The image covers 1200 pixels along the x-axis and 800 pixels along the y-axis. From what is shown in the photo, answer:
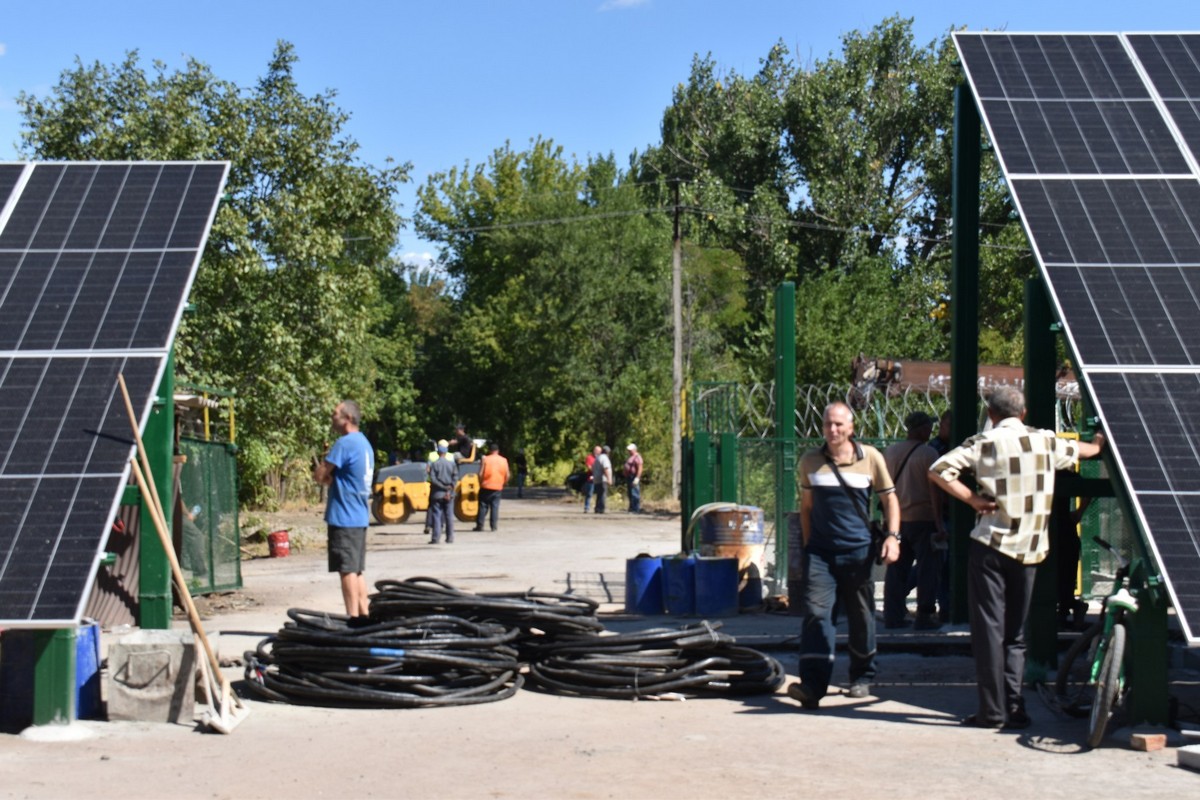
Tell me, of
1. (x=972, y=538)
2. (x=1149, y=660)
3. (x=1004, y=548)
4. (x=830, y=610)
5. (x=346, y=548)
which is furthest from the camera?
(x=346, y=548)

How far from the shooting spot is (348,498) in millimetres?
10641

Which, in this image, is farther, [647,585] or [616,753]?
[647,585]

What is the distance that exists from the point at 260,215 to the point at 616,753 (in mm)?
18863

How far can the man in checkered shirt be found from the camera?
25.3 feet

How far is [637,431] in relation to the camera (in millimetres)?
48250

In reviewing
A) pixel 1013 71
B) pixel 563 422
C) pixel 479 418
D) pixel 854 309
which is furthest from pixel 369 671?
pixel 479 418

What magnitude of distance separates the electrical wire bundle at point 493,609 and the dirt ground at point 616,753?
0.52 metres

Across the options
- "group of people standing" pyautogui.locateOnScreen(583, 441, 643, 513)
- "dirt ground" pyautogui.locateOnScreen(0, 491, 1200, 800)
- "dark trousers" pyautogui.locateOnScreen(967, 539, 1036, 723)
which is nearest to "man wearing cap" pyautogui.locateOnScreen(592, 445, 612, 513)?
"group of people standing" pyautogui.locateOnScreen(583, 441, 643, 513)

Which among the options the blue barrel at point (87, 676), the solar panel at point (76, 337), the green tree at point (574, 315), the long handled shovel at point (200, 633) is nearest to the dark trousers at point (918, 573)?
the long handled shovel at point (200, 633)

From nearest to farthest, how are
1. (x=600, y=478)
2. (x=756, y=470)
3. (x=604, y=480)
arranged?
(x=756, y=470) → (x=600, y=478) → (x=604, y=480)

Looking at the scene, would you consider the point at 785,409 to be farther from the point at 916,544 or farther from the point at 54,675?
the point at 54,675

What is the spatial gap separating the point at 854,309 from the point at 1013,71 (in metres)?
35.4

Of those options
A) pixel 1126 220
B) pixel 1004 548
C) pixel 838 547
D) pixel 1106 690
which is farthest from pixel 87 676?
pixel 1126 220

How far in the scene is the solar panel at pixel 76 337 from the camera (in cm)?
735
